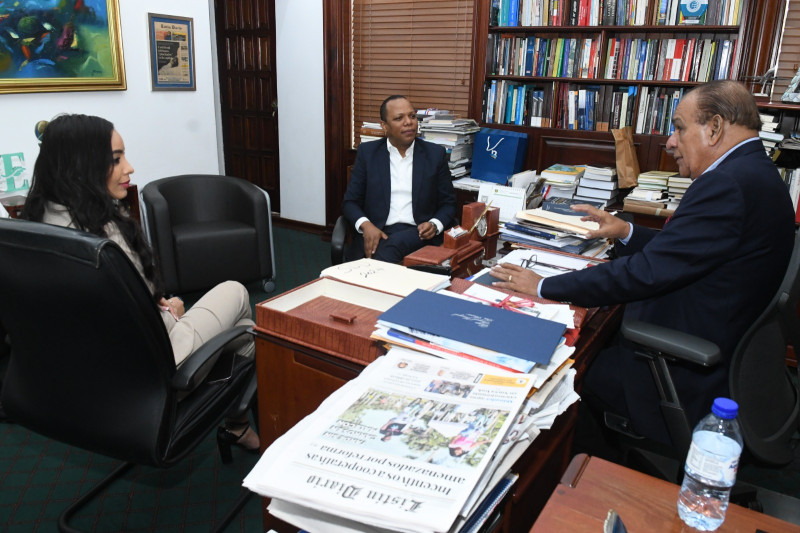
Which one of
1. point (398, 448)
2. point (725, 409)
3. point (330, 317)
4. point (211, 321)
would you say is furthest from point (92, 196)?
point (725, 409)

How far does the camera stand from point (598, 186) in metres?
3.49

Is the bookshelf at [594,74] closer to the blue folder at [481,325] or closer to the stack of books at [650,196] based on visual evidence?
the stack of books at [650,196]

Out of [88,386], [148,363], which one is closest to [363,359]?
[148,363]

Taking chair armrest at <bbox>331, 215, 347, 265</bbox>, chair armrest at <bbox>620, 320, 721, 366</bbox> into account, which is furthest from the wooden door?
chair armrest at <bbox>620, 320, 721, 366</bbox>

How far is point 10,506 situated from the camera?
1910mm

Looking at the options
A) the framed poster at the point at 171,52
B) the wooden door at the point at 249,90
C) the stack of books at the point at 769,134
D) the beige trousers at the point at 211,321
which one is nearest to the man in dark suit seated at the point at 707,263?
the beige trousers at the point at 211,321

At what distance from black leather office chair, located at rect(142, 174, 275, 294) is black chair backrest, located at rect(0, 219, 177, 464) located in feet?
6.52

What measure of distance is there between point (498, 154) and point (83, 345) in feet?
9.61

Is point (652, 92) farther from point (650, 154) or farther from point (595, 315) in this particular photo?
point (595, 315)

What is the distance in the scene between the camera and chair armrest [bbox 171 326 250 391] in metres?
1.43

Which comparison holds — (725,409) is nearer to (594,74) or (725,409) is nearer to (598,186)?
(598,186)

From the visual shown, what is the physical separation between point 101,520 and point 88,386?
0.71m

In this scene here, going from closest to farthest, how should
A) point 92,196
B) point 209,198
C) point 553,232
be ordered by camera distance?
point 92,196 → point 553,232 → point 209,198

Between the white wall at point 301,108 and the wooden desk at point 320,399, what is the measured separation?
3636 mm
